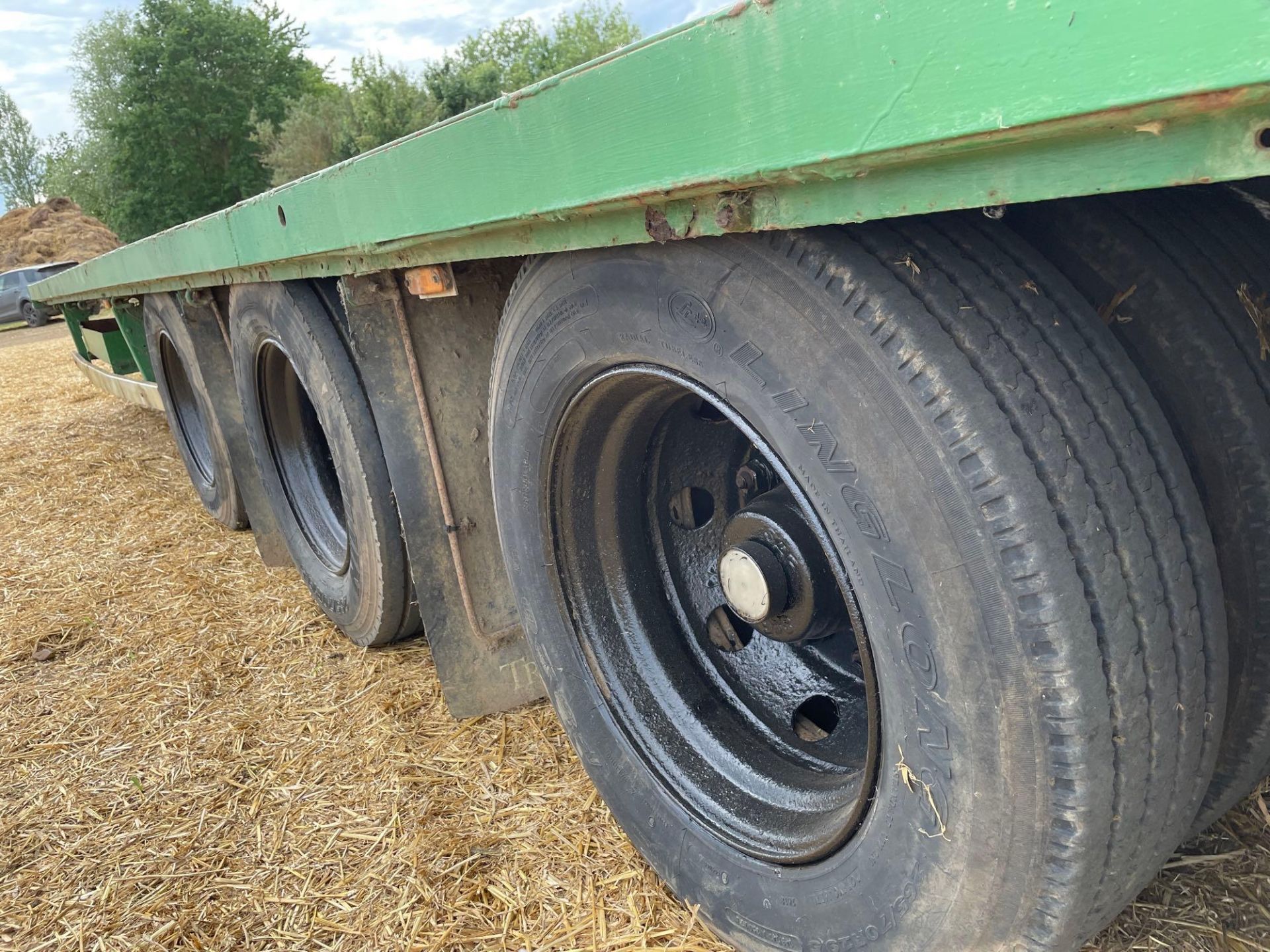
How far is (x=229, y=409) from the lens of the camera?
12.8ft

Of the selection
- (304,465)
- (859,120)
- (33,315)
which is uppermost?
(859,120)

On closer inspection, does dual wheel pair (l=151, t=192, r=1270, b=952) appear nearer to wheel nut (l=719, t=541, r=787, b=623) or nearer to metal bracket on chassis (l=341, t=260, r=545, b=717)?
wheel nut (l=719, t=541, r=787, b=623)

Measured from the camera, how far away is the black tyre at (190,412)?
13.2ft

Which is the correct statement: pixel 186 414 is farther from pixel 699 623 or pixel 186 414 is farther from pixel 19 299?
pixel 19 299

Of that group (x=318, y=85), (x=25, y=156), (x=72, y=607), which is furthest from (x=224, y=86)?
(x=72, y=607)

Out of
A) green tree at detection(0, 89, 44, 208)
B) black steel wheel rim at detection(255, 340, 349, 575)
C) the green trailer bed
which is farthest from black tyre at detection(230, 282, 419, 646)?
green tree at detection(0, 89, 44, 208)

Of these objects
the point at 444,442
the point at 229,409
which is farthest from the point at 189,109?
the point at 444,442

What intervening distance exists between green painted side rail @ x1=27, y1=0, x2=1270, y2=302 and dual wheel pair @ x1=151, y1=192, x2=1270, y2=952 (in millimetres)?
163

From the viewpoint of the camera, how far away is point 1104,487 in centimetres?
Answer: 100

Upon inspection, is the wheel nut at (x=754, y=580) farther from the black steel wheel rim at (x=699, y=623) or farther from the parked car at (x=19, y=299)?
the parked car at (x=19, y=299)

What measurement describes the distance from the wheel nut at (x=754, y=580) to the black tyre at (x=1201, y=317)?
2.19 feet

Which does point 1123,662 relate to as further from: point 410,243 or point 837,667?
point 410,243

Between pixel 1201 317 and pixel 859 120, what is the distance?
744mm

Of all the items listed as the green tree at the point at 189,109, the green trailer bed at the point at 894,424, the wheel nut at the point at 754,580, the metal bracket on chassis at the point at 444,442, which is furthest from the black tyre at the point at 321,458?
the green tree at the point at 189,109
